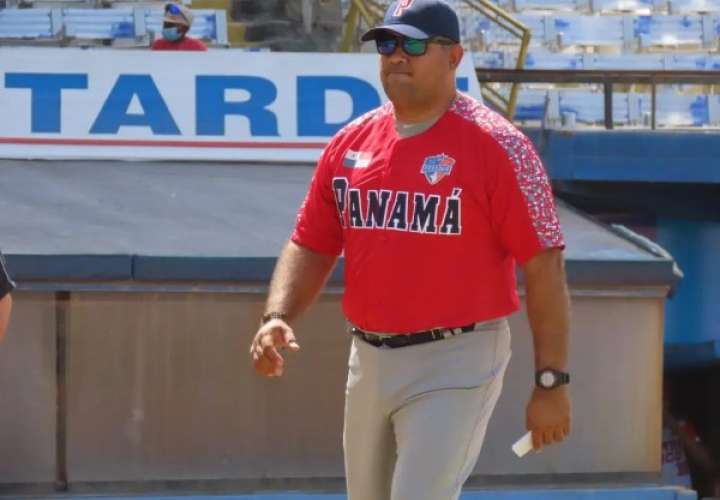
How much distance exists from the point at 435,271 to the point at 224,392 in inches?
91.0

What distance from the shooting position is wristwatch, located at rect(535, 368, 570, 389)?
3570 millimetres

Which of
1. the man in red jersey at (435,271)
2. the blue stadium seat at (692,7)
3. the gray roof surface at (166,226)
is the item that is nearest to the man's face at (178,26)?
the gray roof surface at (166,226)

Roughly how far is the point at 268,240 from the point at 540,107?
5.01 meters

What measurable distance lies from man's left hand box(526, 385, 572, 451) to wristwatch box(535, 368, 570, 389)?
11 millimetres

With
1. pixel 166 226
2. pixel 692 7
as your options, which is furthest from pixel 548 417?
pixel 692 7

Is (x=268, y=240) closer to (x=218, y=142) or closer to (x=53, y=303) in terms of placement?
(x=53, y=303)

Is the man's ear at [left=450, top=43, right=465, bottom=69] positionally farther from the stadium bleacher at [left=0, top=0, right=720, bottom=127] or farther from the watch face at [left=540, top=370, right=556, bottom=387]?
the stadium bleacher at [left=0, top=0, right=720, bottom=127]

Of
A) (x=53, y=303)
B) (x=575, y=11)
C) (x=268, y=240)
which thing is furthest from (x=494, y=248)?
(x=575, y=11)

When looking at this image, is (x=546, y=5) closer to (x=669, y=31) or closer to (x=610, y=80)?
(x=669, y=31)

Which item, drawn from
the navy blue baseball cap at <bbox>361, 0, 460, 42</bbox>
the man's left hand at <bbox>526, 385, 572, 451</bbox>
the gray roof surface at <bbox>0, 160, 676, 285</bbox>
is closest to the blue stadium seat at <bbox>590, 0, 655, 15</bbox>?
the gray roof surface at <bbox>0, 160, 676, 285</bbox>

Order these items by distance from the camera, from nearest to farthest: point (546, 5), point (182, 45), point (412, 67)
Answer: point (412, 67), point (182, 45), point (546, 5)

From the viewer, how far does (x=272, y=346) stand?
12.4 ft

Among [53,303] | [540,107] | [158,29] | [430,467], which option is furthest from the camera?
[158,29]

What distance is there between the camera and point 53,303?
222 inches
